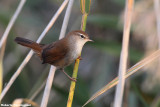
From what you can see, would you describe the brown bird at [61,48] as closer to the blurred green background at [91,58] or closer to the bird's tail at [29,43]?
the bird's tail at [29,43]

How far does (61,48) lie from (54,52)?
84mm

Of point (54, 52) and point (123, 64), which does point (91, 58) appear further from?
point (123, 64)

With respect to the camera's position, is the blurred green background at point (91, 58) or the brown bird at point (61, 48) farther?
the blurred green background at point (91, 58)

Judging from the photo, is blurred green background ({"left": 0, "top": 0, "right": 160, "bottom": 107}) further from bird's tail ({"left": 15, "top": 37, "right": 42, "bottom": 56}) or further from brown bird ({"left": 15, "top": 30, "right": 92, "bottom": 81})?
bird's tail ({"left": 15, "top": 37, "right": 42, "bottom": 56})

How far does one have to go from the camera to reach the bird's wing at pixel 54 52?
2.43m

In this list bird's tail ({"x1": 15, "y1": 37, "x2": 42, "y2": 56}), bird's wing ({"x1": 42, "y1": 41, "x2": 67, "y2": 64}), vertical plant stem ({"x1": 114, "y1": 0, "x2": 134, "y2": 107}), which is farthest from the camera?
bird's wing ({"x1": 42, "y1": 41, "x2": 67, "y2": 64})

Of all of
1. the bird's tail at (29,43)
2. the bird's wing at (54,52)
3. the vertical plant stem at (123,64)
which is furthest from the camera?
the bird's wing at (54,52)

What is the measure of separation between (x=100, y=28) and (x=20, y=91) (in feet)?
4.24

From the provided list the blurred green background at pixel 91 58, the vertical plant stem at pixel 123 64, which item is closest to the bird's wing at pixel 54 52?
the blurred green background at pixel 91 58

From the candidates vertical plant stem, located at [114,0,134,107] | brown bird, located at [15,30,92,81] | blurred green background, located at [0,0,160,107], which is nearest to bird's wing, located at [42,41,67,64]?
brown bird, located at [15,30,92,81]

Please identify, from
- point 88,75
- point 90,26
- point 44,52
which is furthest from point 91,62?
point 44,52

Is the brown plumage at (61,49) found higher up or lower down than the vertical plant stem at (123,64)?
higher up

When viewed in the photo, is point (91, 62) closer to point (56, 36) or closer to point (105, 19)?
point (56, 36)

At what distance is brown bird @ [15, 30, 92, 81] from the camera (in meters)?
2.32
